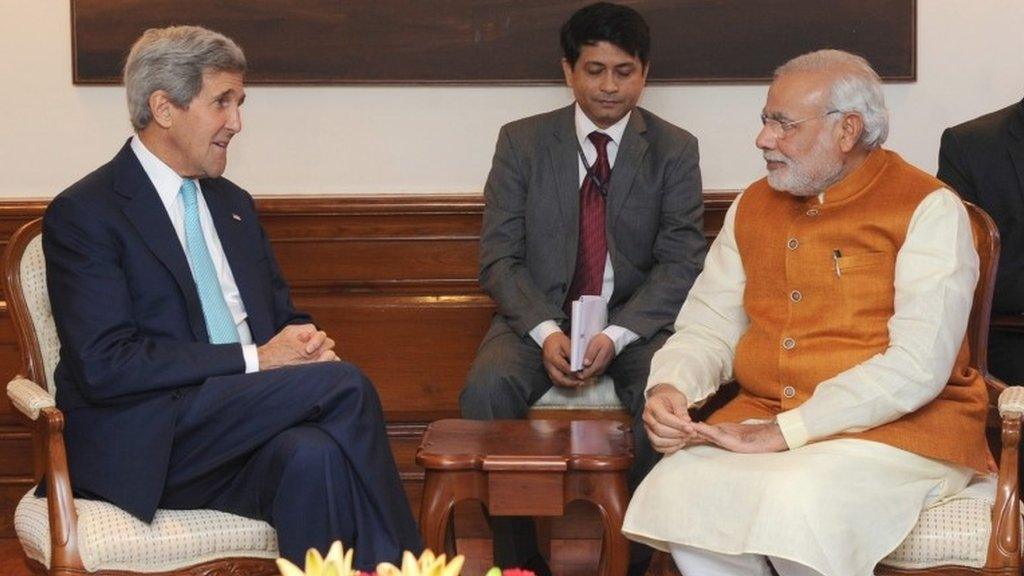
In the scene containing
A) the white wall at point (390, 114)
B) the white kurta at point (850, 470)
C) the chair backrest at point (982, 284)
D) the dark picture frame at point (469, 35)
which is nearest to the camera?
the white kurta at point (850, 470)

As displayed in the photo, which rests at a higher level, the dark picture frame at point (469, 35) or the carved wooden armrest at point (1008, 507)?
the dark picture frame at point (469, 35)

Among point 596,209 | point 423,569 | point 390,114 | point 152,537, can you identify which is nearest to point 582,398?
point 596,209

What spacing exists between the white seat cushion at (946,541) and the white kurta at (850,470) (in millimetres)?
52

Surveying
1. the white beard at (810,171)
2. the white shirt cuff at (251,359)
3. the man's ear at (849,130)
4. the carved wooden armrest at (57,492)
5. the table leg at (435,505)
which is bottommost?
the table leg at (435,505)

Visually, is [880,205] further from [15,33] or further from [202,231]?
[15,33]

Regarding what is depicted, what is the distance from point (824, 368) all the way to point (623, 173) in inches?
56.2

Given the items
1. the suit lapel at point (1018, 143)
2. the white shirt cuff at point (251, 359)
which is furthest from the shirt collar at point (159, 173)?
the suit lapel at point (1018, 143)

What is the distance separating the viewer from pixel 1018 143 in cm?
503

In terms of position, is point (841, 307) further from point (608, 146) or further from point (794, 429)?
point (608, 146)

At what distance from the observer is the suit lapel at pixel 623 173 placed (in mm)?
5207

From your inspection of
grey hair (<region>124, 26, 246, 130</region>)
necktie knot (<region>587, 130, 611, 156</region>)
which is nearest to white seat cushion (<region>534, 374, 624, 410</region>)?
necktie knot (<region>587, 130, 611, 156</region>)

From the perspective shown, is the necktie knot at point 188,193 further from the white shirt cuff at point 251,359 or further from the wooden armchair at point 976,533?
the wooden armchair at point 976,533

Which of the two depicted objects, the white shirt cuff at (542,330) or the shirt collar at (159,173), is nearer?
the shirt collar at (159,173)

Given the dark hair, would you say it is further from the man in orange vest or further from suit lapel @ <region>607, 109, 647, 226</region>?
the man in orange vest
